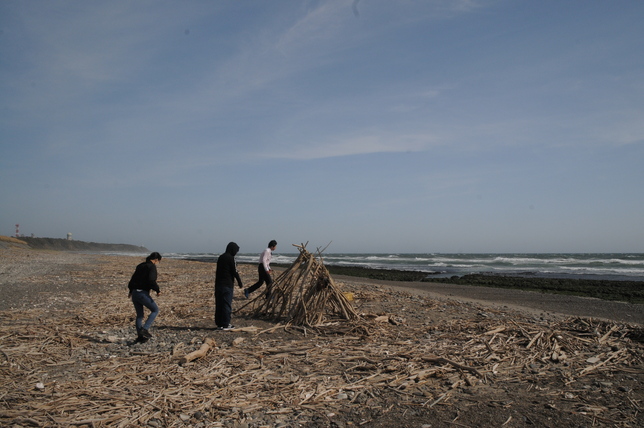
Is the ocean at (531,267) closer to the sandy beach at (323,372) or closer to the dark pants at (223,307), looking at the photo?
the sandy beach at (323,372)

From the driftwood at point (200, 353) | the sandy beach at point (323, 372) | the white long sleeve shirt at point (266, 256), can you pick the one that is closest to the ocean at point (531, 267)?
the white long sleeve shirt at point (266, 256)

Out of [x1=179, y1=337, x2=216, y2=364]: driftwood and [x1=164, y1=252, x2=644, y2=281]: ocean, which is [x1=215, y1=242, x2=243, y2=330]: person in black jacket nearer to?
[x1=179, y1=337, x2=216, y2=364]: driftwood

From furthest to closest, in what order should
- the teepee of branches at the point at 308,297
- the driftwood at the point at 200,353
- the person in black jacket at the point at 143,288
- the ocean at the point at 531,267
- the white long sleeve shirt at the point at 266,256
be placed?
the ocean at the point at 531,267 < the white long sleeve shirt at the point at 266,256 < the teepee of branches at the point at 308,297 < the person in black jacket at the point at 143,288 < the driftwood at the point at 200,353

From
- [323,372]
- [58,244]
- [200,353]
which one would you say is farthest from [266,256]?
[58,244]

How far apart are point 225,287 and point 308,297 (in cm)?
157

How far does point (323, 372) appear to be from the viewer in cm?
554

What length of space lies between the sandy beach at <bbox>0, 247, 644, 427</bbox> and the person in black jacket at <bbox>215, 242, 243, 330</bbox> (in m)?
0.25

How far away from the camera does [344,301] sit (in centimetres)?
834

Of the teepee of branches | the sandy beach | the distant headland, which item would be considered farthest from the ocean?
the distant headland

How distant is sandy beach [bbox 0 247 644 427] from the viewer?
4.32m

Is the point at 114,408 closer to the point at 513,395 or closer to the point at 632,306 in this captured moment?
the point at 513,395

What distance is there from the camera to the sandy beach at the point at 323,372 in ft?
14.2

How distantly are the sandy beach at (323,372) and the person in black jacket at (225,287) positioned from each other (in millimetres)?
254

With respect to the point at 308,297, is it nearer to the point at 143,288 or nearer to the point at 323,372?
the point at 323,372
